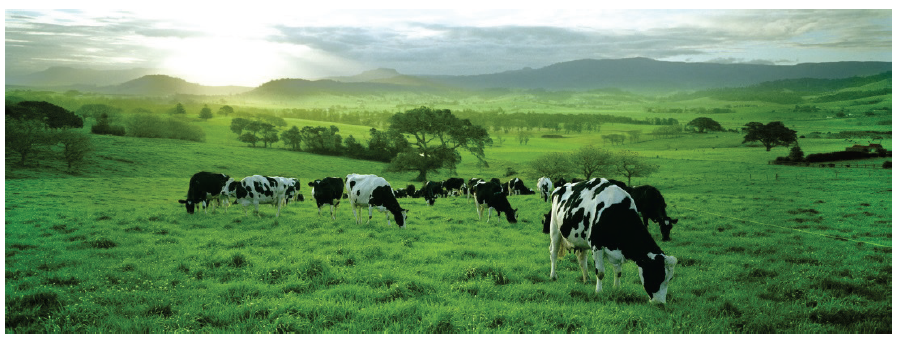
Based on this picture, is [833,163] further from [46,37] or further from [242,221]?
[46,37]

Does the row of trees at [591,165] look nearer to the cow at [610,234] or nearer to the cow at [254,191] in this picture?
the cow at [254,191]

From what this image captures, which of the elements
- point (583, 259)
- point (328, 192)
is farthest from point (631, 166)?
point (583, 259)

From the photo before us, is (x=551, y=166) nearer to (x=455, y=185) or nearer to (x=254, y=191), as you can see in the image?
(x=455, y=185)

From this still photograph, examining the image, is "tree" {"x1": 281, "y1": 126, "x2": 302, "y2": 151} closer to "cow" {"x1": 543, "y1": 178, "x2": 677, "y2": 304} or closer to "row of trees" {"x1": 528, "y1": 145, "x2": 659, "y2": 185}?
"row of trees" {"x1": 528, "y1": 145, "x2": 659, "y2": 185}

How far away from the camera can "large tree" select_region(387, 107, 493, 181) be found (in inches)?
1801

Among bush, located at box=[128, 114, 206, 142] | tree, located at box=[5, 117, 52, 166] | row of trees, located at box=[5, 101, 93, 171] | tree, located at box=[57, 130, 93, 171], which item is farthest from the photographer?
bush, located at box=[128, 114, 206, 142]

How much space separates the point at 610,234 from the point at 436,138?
3970cm

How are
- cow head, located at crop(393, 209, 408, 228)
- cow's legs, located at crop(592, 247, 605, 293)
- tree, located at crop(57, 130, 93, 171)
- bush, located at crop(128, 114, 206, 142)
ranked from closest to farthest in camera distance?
cow's legs, located at crop(592, 247, 605, 293) → cow head, located at crop(393, 209, 408, 228) → tree, located at crop(57, 130, 93, 171) → bush, located at crop(128, 114, 206, 142)

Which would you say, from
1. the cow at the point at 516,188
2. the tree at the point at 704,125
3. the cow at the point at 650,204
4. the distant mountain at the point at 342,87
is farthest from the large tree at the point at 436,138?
the cow at the point at 650,204

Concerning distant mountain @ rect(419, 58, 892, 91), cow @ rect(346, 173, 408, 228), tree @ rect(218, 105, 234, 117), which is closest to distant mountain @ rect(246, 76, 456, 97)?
distant mountain @ rect(419, 58, 892, 91)

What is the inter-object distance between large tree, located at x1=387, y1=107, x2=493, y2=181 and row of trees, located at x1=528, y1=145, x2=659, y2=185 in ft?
21.5

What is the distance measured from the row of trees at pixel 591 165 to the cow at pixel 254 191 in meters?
27.6

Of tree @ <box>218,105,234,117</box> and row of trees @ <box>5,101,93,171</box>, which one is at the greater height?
tree @ <box>218,105,234,117</box>
